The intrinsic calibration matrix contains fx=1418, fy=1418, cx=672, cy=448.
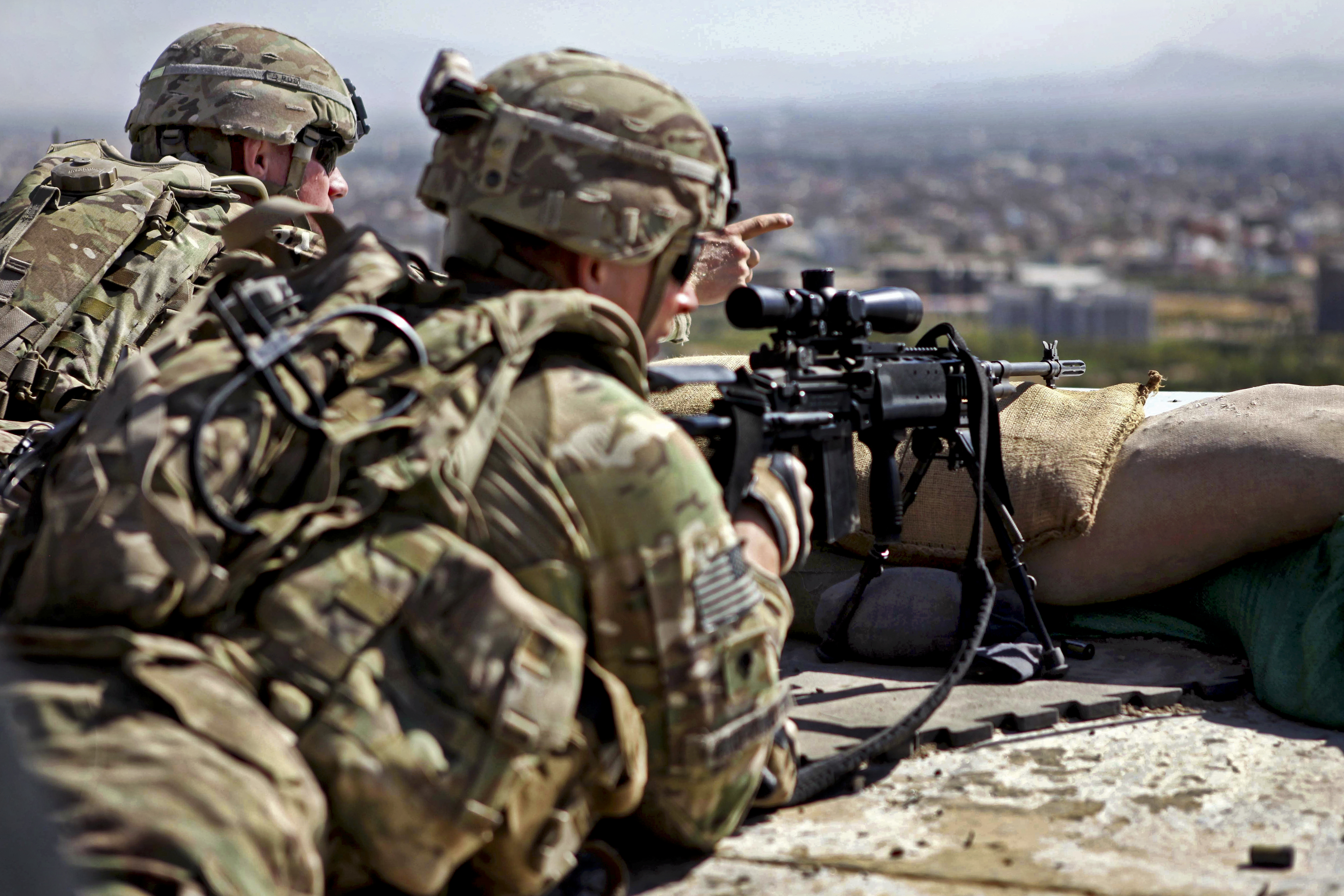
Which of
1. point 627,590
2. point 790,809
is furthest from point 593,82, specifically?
point 790,809

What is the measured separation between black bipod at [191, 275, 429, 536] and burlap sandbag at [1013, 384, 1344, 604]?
2.72 metres

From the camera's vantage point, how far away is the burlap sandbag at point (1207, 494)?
4.09 metres

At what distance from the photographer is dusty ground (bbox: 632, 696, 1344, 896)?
2619mm

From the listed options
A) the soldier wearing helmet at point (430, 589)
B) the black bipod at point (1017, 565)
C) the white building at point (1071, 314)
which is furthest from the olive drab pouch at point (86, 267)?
the white building at point (1071, 314)

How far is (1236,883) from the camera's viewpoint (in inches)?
103

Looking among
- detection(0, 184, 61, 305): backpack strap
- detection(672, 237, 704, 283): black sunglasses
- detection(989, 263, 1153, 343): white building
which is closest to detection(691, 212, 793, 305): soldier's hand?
detection(672, 237, 704, 283): black sunglasses

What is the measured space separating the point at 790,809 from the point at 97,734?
1.55 meters

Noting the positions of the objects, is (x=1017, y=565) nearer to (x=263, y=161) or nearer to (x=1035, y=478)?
(x=1035, y=478)

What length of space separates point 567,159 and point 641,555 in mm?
751

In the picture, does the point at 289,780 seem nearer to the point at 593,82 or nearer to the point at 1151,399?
the point at 593,82

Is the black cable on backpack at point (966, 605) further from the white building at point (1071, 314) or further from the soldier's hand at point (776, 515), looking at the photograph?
the white building at point (1071, 314)

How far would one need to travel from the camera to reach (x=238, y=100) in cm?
497

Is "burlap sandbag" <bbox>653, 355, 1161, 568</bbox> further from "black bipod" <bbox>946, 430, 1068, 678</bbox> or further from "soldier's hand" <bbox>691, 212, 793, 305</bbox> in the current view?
"black bipod" <bbox>946, 430, 1068, 678</bbox>

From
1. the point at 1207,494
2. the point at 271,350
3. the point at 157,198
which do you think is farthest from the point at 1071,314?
the point at 271,350
